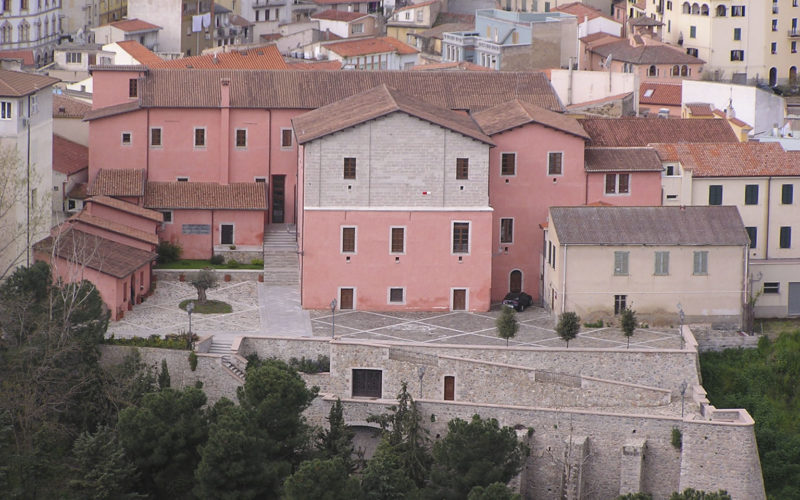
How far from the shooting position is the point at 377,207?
65.7 metres

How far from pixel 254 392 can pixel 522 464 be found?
8379 millimetres

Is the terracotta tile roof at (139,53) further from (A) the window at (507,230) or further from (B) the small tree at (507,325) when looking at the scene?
(B) the small tree at (507,325)

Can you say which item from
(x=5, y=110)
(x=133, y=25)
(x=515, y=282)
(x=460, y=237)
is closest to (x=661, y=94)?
(x=515, y=282)

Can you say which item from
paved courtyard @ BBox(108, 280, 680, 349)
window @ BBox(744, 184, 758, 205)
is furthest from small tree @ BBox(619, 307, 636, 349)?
window @ BBox(744, 184, 758, 205)

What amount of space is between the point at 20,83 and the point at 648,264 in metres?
22.8

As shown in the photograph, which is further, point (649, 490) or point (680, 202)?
point (680, 202)

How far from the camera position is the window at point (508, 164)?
223 ft

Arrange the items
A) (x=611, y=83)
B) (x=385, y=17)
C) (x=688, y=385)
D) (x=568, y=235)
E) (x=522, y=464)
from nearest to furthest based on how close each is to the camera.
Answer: (x=522, y=464) < (x=688, y=385) < (x=568, y=235) < (x=611, y=83) < (x=385, y=17)

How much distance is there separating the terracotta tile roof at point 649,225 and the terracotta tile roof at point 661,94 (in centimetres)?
3321

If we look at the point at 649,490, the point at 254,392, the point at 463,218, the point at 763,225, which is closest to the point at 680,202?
the point at 763,225

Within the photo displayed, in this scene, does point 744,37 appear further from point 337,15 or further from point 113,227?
point 113,227

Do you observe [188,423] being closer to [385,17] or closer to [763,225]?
[763,225]

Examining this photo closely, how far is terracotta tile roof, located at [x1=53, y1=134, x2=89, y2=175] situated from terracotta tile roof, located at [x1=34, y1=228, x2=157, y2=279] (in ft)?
24.4

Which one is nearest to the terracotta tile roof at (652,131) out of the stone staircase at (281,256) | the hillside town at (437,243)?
the hillside town at (437,243)
